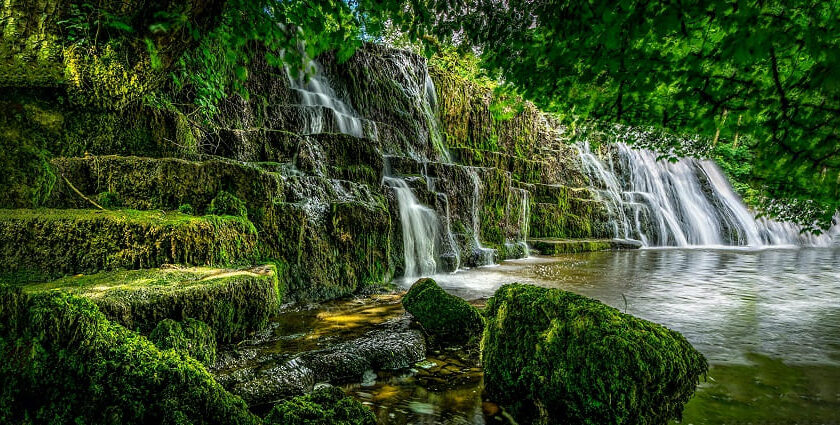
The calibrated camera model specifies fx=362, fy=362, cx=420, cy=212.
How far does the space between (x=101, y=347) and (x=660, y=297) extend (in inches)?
326

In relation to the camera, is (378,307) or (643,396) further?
(378,307)

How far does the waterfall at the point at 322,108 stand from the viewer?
1156 cm

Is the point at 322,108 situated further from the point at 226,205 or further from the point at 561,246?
the point at 561,246

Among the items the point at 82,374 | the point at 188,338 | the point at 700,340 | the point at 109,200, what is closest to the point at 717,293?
the point at 700,340

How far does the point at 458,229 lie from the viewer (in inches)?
449

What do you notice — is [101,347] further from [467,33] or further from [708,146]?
[708,146]

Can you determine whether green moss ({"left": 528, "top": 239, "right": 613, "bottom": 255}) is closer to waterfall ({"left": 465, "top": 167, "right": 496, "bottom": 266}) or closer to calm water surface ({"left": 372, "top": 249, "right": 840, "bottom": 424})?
calm water surface ({"left": 372, "top": 249, "right": 840, "bottom": 424})

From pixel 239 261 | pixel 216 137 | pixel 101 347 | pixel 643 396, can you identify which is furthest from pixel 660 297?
pixel 216 137

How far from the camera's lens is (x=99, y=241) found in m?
3.52

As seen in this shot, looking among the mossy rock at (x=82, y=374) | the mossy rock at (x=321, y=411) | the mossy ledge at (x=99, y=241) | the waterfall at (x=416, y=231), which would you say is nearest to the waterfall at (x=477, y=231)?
the waterfall at (x=416, y=231)

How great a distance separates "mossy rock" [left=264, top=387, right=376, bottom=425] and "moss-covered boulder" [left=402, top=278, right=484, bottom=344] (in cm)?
193

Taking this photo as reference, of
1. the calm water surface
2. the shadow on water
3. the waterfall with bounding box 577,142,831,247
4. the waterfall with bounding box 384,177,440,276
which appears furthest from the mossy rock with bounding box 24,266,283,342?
the waterfall with bounding box 577,142,831,247

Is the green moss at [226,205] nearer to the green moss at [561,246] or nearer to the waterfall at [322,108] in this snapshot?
the waterfall at [322,108]

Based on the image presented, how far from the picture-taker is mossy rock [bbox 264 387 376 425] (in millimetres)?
1947
